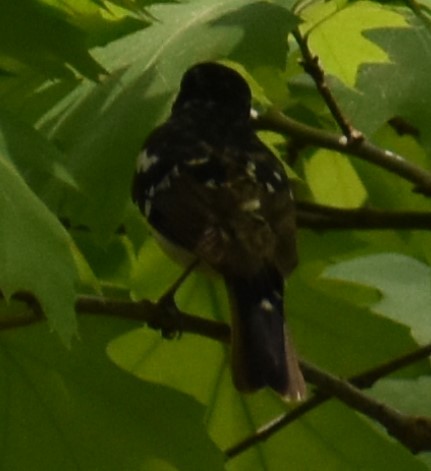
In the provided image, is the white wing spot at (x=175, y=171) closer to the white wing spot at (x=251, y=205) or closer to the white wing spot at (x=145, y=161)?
the white wing spot at (x=145, y=161)

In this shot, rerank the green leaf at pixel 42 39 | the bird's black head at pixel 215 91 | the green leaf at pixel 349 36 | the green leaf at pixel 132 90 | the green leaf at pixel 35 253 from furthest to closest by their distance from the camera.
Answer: the bird's black head at pixel 215 91 → the green leaf at pixel 349 36 → the green leaf at pixel 132 90 → the green leaf at pixel 42 39 → the green leaf at pixel 35 253

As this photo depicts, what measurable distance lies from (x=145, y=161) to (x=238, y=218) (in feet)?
0.73

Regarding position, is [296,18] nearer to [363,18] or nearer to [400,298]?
[363,18]

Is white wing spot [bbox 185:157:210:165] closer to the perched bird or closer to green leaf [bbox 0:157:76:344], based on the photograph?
the perched bird

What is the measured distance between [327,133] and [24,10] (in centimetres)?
56

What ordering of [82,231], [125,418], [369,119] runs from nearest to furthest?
[125,418] < [369,119] < [82,231]

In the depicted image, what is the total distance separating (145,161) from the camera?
6.59 feet

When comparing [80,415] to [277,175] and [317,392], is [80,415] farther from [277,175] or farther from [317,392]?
[277,175]

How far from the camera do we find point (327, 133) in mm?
1896

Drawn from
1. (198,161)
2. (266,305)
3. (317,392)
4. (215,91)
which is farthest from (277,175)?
(215,91)

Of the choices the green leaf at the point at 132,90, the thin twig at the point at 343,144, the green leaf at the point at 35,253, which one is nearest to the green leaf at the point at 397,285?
the thin twig at the point at 343,144

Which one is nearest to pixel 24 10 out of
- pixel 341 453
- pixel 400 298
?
pixel 400 298

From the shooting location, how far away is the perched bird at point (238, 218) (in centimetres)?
170

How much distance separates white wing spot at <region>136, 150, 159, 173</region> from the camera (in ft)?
6.40
